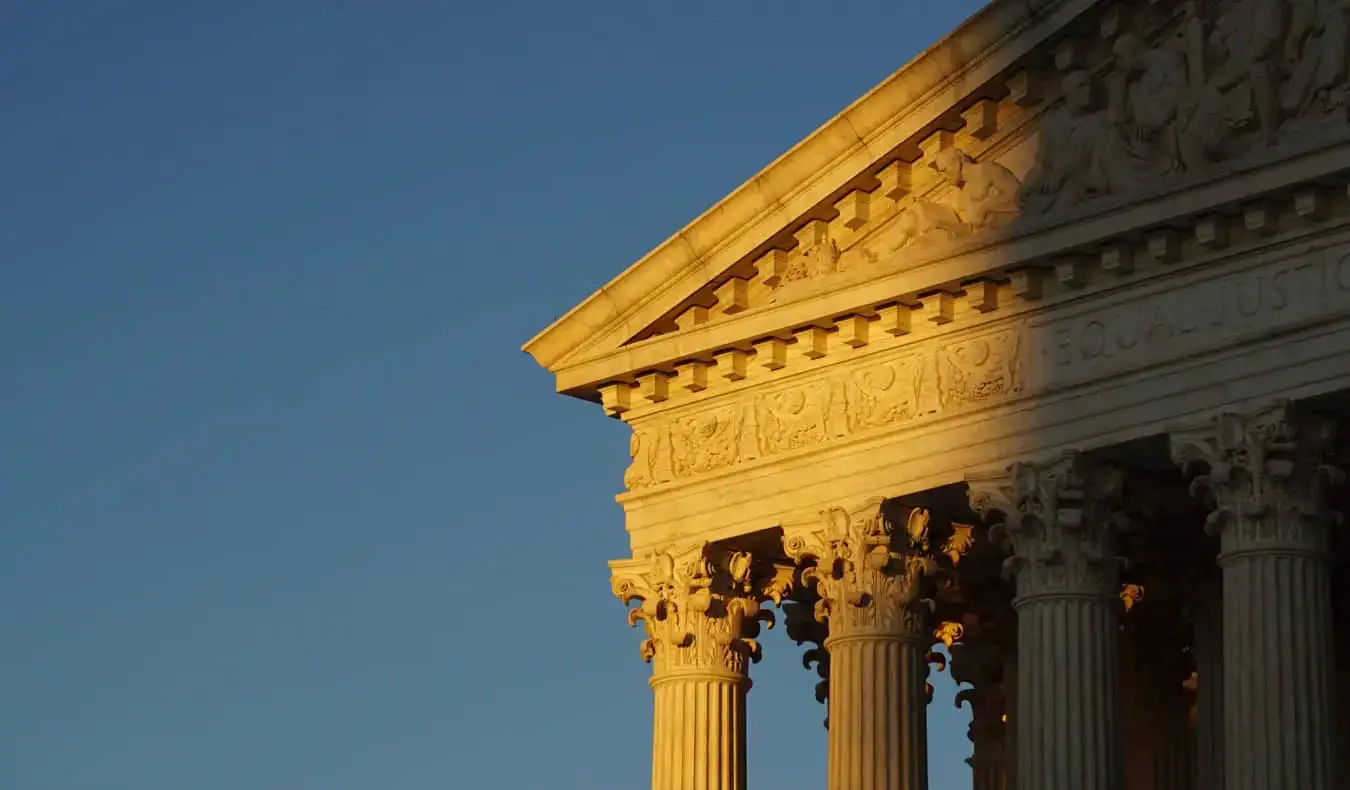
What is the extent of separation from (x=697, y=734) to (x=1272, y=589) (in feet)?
34.2

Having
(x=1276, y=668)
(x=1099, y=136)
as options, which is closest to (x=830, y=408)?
(x=1099, y=136)

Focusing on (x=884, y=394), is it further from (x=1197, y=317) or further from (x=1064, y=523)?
(x=1197, y=317)

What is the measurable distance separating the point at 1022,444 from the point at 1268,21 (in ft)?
21.9

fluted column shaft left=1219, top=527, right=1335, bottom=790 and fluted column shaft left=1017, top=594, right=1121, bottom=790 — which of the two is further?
fluted column shaft left=1017, top=594, right=1121, bottom=790

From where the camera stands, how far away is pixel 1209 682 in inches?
2131

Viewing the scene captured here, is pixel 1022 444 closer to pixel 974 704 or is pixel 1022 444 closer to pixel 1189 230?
pixel 1189 230

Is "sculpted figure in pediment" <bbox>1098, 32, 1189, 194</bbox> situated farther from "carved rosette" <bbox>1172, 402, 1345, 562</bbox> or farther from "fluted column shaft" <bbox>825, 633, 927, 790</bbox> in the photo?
"fluted column shaft" <bbox>825, 633, 927, 790</bbox>

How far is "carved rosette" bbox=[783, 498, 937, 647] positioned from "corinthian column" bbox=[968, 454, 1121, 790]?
80.6 inches

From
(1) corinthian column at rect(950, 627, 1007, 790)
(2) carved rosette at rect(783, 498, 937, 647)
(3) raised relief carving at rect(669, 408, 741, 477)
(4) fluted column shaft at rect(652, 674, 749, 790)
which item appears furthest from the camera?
(1) corinthian column at rect(950, 627, 1007, 790)

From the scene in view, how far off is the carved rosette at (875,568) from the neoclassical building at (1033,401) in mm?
56

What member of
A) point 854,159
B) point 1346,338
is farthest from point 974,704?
point 1346,338

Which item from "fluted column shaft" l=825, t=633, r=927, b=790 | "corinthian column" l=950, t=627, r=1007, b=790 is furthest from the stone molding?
"corinthian column" l=950, t=627, r=1007, b=790

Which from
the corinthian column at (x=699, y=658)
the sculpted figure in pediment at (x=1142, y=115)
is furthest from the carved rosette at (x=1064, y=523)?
the corinthian column at (x=699, y=658)

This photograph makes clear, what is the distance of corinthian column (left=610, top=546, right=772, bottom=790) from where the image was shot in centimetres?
5450
